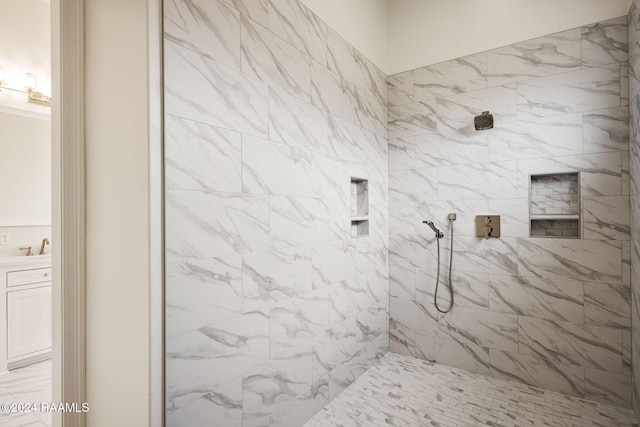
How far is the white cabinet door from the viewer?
2.78 meters

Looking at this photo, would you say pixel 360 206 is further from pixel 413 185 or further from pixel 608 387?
pixel 608 387

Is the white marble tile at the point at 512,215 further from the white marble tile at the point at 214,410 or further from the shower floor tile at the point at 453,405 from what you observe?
the white marble tile at the point at 214,410

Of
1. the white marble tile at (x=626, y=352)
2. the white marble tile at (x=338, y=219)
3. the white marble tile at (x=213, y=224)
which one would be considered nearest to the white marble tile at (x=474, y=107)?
the white marble tile at (x=338, y=219)

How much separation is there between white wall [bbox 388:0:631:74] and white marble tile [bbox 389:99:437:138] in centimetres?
36

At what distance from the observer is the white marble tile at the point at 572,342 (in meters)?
2.18

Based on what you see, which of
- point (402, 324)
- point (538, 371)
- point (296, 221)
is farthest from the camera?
point (402, 324)

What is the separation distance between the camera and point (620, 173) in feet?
7.08

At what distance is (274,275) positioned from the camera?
1.78 meters

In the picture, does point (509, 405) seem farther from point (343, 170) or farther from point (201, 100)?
point (201, 100)

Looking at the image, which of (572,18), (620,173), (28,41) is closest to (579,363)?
(620,173)

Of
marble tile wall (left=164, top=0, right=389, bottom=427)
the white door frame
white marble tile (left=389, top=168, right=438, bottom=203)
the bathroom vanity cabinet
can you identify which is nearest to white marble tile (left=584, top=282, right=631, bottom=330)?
white marble tile (left=389, top=168, right=438, bottom=203)

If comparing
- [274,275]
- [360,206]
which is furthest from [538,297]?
[274,275]

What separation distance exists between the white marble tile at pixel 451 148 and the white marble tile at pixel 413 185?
87 millimetres

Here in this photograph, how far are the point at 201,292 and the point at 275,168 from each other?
0.76m
